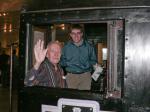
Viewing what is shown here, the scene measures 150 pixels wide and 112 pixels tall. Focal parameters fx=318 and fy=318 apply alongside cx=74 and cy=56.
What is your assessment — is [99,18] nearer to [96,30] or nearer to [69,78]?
[69,78]

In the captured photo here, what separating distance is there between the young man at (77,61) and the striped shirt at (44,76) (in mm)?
413

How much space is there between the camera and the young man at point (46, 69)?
10.8 ft

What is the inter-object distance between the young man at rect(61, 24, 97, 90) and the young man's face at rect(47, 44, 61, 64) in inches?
15.9

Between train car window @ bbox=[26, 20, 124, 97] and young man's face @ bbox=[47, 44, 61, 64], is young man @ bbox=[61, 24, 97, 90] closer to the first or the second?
train car window @ bbox=[26, 20, 124, 97]

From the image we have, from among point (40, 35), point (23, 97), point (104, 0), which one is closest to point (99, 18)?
point (104, 0)

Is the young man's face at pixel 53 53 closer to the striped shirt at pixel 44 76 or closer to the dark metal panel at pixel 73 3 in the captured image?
the striped shirt at pixel 44 76

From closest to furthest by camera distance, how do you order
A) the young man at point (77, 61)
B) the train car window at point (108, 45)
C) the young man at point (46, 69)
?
the train car window at point (108, 45)
the young man at point (46, 69)
the young man at point (77, 61)

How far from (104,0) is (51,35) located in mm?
1060

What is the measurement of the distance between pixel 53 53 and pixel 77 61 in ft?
1.62

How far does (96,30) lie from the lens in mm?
4781

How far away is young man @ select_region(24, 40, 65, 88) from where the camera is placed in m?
3.29

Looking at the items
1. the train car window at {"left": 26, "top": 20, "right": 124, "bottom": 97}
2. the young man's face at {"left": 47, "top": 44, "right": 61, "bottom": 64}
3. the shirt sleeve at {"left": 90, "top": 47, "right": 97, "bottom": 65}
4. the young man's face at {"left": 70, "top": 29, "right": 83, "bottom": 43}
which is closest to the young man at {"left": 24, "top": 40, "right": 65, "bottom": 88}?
the young man's face at {"left": 47, "top": 44, "right": 61, "bottom": 64}

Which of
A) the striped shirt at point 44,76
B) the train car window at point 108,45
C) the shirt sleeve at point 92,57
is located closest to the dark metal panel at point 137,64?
the train car window at point 108,45

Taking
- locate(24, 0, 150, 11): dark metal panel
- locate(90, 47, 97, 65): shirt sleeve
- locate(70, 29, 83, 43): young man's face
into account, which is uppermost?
locate(24, 0, 150, 11): dark metal panel
